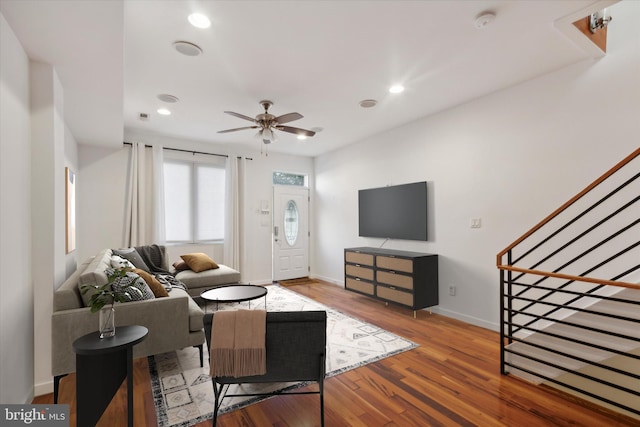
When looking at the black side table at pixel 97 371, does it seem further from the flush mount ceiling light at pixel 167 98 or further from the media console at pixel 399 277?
the media console at pixel 399 277

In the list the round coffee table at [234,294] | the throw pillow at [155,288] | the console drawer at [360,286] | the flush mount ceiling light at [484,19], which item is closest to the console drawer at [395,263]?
the console drawer at [360,286]

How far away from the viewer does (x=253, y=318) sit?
1888 millimetres

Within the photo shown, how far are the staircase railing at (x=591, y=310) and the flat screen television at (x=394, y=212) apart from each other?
1617 millimetres

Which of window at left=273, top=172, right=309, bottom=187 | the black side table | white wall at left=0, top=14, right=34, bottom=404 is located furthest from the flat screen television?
white wall at left=0, top=14, right=34, bottom=404

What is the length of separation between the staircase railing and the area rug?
45.4 inches

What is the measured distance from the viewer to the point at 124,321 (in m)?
2.50

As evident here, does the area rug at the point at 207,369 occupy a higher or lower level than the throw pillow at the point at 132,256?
lower

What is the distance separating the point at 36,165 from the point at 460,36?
3576 mm

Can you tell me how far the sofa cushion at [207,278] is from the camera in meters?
4.36

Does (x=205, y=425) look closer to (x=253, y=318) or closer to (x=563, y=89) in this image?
(x=253, y=318)

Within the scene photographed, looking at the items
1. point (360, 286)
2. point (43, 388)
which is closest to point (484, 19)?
point (360, 286)

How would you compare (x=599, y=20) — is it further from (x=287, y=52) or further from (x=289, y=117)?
(x=289, y=117)

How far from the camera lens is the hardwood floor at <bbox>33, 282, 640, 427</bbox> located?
6.73 ft

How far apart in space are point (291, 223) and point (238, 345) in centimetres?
505
